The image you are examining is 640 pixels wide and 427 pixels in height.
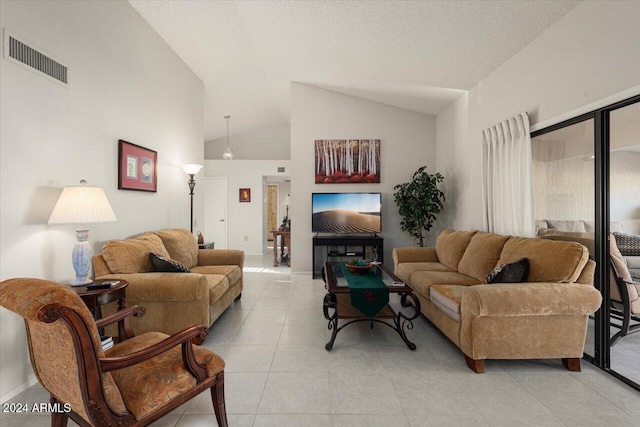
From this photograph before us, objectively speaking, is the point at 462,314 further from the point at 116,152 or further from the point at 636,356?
the point at 116,152

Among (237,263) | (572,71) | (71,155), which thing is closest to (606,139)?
(572,71)

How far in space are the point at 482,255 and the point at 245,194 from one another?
229 inches

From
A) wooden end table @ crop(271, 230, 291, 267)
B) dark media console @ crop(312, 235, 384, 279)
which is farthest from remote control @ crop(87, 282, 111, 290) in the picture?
wooden end table @ crop(271, 230, 291, 267)

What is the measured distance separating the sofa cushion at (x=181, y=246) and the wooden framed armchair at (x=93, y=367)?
1979 millimetres

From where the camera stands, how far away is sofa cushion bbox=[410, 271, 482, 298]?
10.3 ft

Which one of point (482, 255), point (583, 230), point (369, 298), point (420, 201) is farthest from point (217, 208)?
point (583, 230)

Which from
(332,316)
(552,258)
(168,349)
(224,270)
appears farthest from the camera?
(224,270)

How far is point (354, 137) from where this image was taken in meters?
5.62

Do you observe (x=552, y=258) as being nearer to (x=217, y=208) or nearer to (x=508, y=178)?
(x=508, y=178)

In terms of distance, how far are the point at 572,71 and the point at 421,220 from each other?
9.34 ft

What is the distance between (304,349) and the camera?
8.90ft

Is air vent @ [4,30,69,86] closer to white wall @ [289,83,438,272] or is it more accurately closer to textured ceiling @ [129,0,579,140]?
textured ceiling @ [129,0,579,140]

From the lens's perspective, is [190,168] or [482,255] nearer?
[482,255]

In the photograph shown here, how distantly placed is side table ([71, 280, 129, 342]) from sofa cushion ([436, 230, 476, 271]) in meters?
3.32
